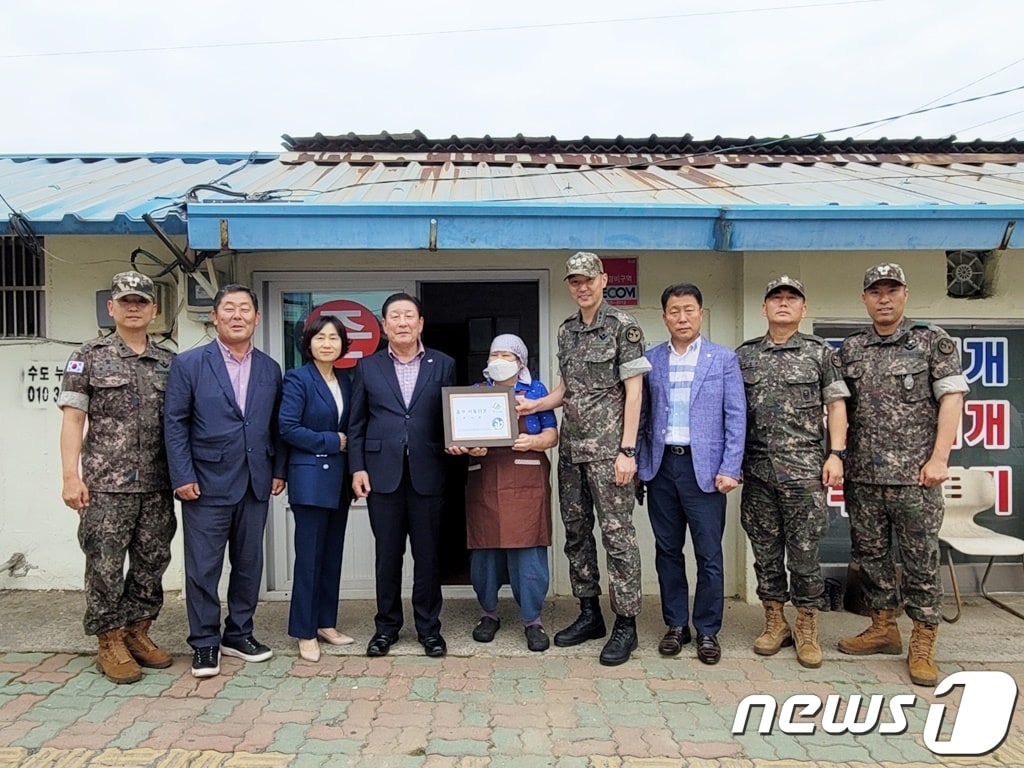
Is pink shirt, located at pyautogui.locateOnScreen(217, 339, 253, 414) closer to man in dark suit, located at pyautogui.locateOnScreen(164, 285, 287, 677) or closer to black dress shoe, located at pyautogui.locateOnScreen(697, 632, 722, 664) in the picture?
man in dark suit, located at pyautogui.locateOnScreen(164, 285, 287, 677)

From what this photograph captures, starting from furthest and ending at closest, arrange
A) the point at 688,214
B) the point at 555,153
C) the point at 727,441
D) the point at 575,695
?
the point at 555,153 < the point at 688,214 < the point at 727,441 < the point at 575,695

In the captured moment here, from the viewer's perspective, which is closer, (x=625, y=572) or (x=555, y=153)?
(x=625, y=572)

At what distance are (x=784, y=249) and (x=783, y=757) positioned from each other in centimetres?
263

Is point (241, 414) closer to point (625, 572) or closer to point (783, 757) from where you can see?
point (625, 572)

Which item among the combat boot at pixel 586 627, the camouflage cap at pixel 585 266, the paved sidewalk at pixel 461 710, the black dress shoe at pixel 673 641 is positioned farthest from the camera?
the combat boot at pixel 586 627

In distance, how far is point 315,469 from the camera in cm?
367

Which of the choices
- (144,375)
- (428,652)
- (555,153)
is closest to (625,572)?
(428,652)

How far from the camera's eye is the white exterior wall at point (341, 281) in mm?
4707

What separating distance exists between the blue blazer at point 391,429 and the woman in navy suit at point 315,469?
12 centimetres

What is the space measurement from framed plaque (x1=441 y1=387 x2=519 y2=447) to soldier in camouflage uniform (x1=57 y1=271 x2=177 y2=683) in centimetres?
142

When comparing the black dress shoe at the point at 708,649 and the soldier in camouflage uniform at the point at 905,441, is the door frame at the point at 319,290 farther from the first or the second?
the soldier in camouflage uniform at the point at 905,441

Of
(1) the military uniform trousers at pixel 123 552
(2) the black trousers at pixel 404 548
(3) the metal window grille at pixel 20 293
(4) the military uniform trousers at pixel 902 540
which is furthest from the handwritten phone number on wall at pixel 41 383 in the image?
(4) the military uniform trousers at pixel 902 540

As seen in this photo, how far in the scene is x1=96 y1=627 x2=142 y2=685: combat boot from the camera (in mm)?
3492

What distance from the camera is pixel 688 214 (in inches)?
162
